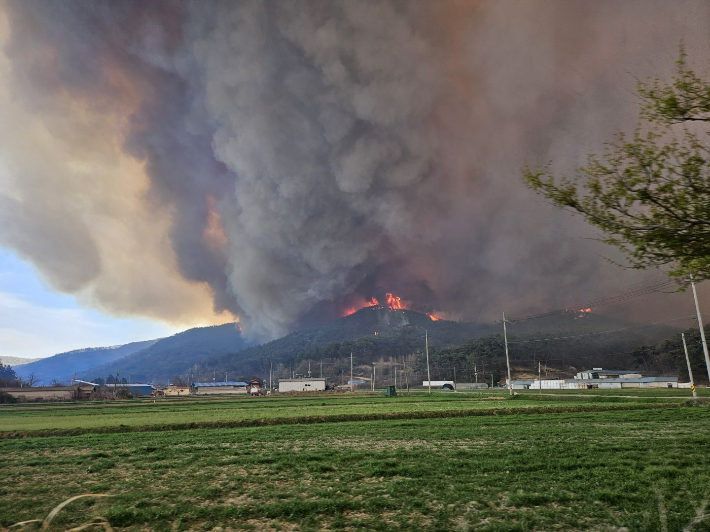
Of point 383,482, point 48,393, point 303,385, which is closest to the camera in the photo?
point 383,482

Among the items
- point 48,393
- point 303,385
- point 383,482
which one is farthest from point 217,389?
point 383,482

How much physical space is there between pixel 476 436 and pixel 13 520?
20797 mm

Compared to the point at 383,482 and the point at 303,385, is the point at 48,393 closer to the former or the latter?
the point at 303,385

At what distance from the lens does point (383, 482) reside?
13305 millimetres

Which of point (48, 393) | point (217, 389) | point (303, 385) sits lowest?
point (217, 389)

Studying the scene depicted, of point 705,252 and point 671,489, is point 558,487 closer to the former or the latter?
point 671,489

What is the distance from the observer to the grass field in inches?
386

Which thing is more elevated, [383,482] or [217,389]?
[383,482]

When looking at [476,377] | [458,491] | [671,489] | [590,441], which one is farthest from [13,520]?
[476,377]

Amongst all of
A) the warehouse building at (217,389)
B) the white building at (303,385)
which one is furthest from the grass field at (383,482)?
the warehouse building at (217,389)

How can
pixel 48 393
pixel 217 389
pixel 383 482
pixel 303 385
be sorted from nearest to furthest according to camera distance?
pixel 383 482
pixel 48 393
pixel 303 385
pixel 217 389

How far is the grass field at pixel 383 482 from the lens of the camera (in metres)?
9.80

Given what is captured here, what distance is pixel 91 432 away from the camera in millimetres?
32625

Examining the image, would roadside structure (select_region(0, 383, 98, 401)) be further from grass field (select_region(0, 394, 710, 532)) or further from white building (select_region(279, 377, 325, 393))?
grass field (select_region(0, 394, 710, 532))
